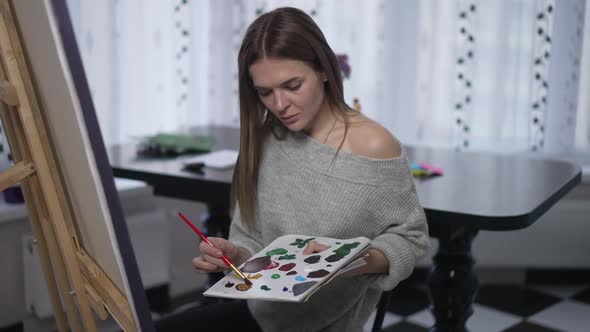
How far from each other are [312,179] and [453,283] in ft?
1.98

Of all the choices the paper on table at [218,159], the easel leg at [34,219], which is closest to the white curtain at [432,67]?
the paper on table at [218,159]

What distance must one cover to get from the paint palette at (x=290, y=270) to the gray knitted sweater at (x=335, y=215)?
0.11 m

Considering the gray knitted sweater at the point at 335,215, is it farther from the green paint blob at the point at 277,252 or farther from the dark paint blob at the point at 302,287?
the dark paint blob at the point at 302,287

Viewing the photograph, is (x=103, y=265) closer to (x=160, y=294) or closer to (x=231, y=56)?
(x=160, y=294)

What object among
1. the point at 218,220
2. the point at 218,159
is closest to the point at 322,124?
the point at 218,159

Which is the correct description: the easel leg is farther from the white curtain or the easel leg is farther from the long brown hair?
the white curtain

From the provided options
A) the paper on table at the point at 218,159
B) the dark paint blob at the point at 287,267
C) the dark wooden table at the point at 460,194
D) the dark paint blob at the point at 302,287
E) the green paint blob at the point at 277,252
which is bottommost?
the dark wooden table at the point at 460,194

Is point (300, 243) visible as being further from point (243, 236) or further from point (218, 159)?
point (218, 159)

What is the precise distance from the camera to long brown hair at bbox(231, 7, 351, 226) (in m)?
1.27

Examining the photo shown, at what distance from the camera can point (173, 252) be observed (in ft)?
9.76

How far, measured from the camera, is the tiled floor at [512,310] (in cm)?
268

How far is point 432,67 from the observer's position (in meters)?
3.07

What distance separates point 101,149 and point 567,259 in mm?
2592

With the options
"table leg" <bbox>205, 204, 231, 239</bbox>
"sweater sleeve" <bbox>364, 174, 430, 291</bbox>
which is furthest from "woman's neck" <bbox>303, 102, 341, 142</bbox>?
"table leg" <bbox>205, 204, 231, 239</bbox>
